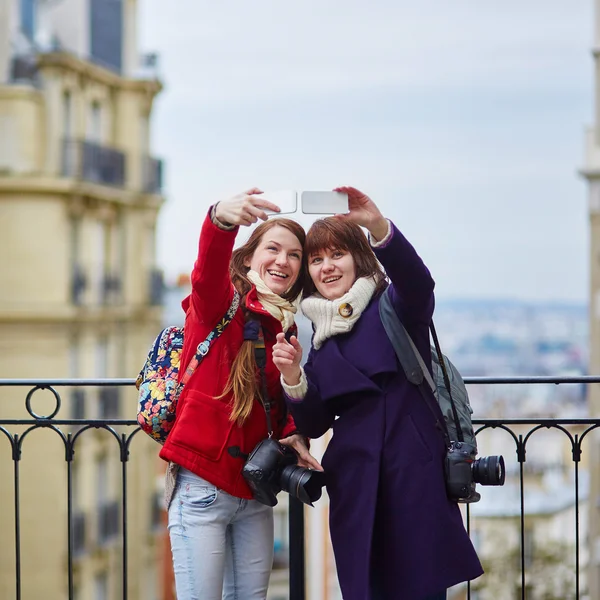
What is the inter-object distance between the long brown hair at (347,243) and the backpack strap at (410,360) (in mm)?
104

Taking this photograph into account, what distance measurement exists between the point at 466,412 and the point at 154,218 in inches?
744

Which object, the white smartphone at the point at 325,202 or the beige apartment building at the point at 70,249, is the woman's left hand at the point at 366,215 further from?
the beige apartment building at the point at 70,249

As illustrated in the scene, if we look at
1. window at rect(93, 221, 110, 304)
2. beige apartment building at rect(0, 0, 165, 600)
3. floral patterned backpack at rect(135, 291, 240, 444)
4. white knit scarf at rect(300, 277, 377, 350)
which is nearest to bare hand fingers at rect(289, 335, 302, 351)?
white knit scarf at rect(300, 277, 377, 350)

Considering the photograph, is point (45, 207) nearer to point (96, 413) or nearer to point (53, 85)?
point (53, 85)

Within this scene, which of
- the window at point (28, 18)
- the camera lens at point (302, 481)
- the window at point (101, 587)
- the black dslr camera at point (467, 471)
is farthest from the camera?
the window at point (101, 587)

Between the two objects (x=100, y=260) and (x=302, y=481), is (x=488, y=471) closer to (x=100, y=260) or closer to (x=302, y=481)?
(x=302, y=481)

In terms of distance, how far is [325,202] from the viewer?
234 centimetres

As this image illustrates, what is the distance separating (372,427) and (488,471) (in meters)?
0.31

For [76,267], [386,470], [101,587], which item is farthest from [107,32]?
[386,470]

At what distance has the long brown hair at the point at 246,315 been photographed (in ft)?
8.28

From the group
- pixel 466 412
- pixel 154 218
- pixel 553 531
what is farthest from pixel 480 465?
pixel 553 531

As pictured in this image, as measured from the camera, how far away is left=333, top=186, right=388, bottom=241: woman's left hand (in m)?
2.35

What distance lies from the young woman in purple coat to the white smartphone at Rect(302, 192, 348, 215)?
0.04 meters

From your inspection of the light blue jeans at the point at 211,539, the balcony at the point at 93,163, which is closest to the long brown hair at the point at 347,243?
the light blue jeans at the point at 211,539
